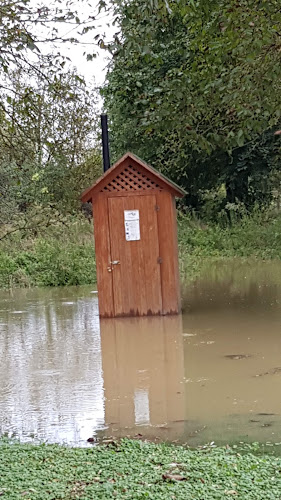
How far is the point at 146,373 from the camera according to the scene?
8.52m

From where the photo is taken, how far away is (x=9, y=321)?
1323cm

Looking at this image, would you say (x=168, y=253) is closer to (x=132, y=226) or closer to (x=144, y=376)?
(x=132, y=226)

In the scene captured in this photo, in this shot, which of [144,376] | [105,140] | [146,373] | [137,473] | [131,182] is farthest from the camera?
[105,140]

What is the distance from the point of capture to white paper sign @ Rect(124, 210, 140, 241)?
12.5 metres

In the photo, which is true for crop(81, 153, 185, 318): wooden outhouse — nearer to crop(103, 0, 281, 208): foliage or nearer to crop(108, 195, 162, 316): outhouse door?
crop(108, 195, 162, 316): outhouse door

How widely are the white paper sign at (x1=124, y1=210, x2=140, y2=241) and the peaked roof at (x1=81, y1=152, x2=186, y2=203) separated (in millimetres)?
626

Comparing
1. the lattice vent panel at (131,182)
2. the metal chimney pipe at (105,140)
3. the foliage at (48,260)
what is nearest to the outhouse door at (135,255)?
the lattice vent panel at (131,182)

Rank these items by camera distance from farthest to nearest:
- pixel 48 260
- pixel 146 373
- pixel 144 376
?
1. pixel 48 260
2. pixel 146 373
3. pixel 144 376

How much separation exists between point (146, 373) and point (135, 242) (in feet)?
13.9

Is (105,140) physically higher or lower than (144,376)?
higher

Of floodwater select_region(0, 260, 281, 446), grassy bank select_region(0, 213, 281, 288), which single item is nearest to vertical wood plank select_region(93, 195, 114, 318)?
floodwater select_region(0, 260, 281, 446)

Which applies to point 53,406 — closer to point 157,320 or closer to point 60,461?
point 60,461

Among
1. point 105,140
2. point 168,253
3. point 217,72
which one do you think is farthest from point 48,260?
point 217,72

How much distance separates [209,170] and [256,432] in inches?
878
